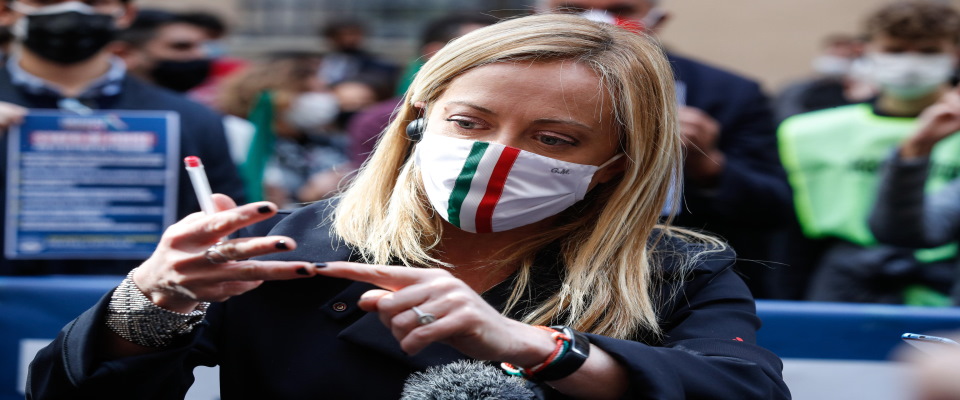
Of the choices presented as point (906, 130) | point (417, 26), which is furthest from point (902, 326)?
point (417, 26)

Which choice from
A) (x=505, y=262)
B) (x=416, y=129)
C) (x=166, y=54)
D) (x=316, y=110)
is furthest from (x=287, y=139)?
(x=505, y=262)

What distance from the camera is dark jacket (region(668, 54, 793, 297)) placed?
3816mm

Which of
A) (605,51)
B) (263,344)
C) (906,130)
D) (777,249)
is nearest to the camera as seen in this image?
(263,344)

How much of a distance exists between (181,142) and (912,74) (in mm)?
2964

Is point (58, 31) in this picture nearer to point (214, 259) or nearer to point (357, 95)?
point (214, 259)

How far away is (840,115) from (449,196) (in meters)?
2.89

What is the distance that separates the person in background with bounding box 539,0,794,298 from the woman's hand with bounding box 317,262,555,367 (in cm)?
208

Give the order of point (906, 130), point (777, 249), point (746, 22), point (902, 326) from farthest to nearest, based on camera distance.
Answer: point (746, 22) < point (777, 249) < point (906, 130) < point (902, 326)

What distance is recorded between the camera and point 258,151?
495 cm

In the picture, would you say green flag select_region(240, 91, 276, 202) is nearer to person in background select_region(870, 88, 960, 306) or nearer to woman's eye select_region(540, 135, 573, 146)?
person in background select_region(870, 88, 960, 306)

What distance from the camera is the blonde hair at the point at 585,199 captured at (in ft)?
7.02

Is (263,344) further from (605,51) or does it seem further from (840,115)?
(840,115)

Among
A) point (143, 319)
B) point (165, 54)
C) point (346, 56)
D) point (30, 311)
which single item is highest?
point (143, 319)

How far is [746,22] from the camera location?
482 inches
